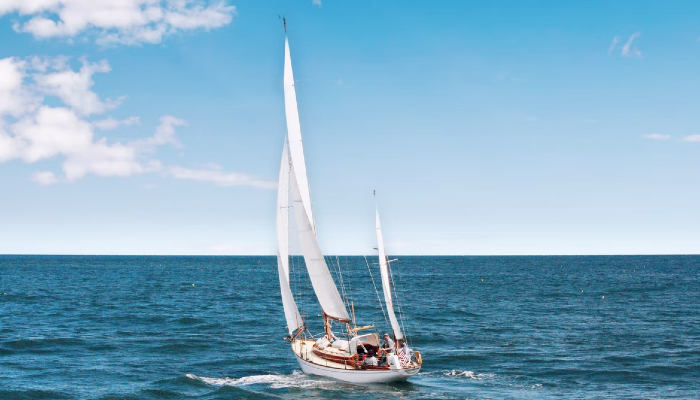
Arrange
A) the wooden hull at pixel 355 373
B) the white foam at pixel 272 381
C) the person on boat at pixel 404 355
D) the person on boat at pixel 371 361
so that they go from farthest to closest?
the white foam at pixel 272 381, the person on boat at pixel 404 355, the person on boat at pixel 371 361, the wooden hull at pixel 355 373

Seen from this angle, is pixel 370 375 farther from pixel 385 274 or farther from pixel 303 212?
pixel 303 212

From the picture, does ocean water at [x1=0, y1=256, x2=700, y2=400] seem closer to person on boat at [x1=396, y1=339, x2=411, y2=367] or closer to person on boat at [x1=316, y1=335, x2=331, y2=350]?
person on boat at [x1=396, y1=339, x2=411, y2=367]

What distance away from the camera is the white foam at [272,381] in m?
32.5

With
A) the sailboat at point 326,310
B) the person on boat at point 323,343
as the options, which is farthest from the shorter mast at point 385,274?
the person on boat at point 323,343

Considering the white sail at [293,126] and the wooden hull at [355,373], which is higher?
the white sail at [293,126]

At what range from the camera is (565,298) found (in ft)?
281

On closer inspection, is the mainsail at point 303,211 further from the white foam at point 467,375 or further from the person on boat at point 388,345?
the white foam at point 467,375

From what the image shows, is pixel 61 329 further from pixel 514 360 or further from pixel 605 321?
pixel 605 321

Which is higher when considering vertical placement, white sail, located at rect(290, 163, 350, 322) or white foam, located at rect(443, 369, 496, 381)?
white sail, located at rect(290, 163, 350, 322)

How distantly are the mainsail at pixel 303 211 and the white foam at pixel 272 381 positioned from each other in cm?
404

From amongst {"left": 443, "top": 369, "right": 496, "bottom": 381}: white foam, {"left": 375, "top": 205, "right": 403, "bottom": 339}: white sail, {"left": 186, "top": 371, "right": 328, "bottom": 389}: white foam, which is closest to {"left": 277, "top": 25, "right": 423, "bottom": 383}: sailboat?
{"left": 375, "top": 205, "right": 403, "bottom": 339}: white sail

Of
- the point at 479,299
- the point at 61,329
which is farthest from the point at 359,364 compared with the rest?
the point at 479,299

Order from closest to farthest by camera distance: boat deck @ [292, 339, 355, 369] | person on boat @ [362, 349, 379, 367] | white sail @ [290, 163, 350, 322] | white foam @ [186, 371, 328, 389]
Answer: person on boat @ [362, 349, 379, 367], boat deck @ [292, 339, 355, 369], white foam @ [186, 371, 328, 389], white sail @ [290, 163, 350, 322]

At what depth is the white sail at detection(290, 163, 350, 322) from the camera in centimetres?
3272
